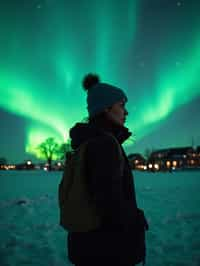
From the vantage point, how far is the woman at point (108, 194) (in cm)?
153

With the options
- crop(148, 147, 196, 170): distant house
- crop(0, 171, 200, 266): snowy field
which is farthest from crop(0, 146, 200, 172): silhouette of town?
crop(0, 171, 200, 266): snowy field

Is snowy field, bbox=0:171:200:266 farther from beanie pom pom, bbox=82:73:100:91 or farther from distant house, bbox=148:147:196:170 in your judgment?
distant house, bbox=148:147:196:170

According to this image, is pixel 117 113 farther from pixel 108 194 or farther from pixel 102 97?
pixel 108 194

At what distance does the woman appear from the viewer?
1.53 m

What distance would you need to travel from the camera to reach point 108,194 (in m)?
1.51

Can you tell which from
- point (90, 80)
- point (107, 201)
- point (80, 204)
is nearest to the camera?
point (107, 201)

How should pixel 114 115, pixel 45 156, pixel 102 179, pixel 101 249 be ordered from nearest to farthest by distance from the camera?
pixel 102 179 < pixel 101 249 < pixel 114 115 < pixel 45 156

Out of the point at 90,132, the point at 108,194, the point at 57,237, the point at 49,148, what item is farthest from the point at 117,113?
the point at 49,148

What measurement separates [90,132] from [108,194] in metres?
0.52

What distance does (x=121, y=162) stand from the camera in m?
1.62

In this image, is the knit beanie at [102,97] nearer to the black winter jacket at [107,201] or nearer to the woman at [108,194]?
the woman at [108,194]

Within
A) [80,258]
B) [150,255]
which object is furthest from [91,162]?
[150,255]

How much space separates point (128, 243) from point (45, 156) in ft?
286

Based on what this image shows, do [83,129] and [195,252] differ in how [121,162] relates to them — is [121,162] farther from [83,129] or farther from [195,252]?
[195,252]
